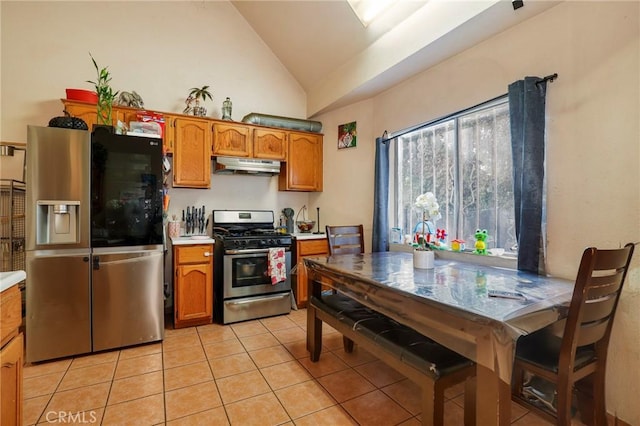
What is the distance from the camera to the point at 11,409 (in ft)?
3.89

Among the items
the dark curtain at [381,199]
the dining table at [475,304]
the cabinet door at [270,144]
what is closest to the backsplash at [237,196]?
the cabinet door at [270,144]

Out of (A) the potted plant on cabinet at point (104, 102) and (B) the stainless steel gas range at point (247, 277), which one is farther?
(B) the stainless steel gas range at point (247, 277)

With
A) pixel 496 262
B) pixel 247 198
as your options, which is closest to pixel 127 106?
pixel 247 198

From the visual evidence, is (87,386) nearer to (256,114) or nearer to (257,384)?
(257,384)

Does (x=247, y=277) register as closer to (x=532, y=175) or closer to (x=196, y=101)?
(x=196, y=101)

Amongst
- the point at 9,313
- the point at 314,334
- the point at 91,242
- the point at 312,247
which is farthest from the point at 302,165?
the point at 9,313

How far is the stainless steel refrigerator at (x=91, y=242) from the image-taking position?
7.75 feet

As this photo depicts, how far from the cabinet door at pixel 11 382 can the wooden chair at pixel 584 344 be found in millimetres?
2140

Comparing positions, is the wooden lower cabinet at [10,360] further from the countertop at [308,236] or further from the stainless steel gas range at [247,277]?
the countertop at [308,236]

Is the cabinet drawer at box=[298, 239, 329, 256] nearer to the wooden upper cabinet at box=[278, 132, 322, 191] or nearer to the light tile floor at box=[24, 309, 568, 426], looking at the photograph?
the wooden upper cabinet at box=[278, 132, 322, 191]

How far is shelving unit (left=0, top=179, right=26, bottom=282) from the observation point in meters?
2.76

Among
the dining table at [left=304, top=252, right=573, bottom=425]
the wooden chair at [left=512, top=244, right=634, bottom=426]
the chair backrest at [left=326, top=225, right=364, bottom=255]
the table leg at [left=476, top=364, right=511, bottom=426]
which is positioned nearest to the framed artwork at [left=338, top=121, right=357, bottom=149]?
the chair backrest at [left=326, top=225, right=364, bottom=255]

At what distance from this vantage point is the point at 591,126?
1.80 meters

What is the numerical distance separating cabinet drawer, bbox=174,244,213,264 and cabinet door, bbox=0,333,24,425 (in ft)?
5.85
